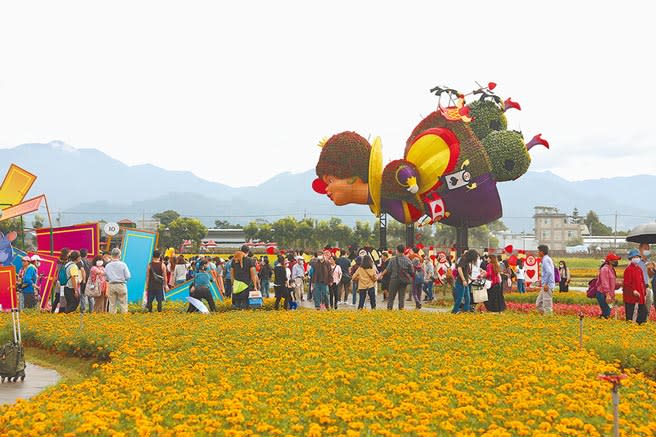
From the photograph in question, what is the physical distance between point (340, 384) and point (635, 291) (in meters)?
8.51

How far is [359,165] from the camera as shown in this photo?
34.4 metres

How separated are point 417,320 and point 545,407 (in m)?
7.25

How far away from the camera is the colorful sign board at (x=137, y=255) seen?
1981cm

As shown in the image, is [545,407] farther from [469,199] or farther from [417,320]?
[469,199]

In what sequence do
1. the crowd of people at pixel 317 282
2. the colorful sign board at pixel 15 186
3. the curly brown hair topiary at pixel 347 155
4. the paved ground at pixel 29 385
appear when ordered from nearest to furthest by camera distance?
the paved ground at pixel 29 385 < the crowd of people at pixel 317 282 < the colorful sign board at pixel 15 186 < the curly brown hair topiary at pixel 347 155

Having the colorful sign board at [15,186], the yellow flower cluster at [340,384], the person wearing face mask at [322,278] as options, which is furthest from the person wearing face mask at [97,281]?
the person wearing face mask at [322,278]

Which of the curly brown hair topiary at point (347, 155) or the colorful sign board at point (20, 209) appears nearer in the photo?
the colorful sign board at point (20, 209)

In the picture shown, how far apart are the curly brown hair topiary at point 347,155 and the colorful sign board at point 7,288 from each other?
23.0 metres

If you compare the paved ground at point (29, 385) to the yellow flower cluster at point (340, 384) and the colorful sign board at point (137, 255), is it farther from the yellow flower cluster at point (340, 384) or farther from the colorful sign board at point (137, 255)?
the colorful sign board at point (137, 255)

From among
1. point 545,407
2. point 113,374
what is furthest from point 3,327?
point 545,407

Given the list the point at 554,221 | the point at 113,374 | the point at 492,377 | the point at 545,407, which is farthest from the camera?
the point at 554,221

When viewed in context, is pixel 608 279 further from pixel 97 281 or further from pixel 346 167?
pixel 346 167

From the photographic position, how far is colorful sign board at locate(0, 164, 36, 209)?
2078cm

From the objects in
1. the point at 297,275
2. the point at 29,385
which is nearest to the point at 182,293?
the point at 297,275
